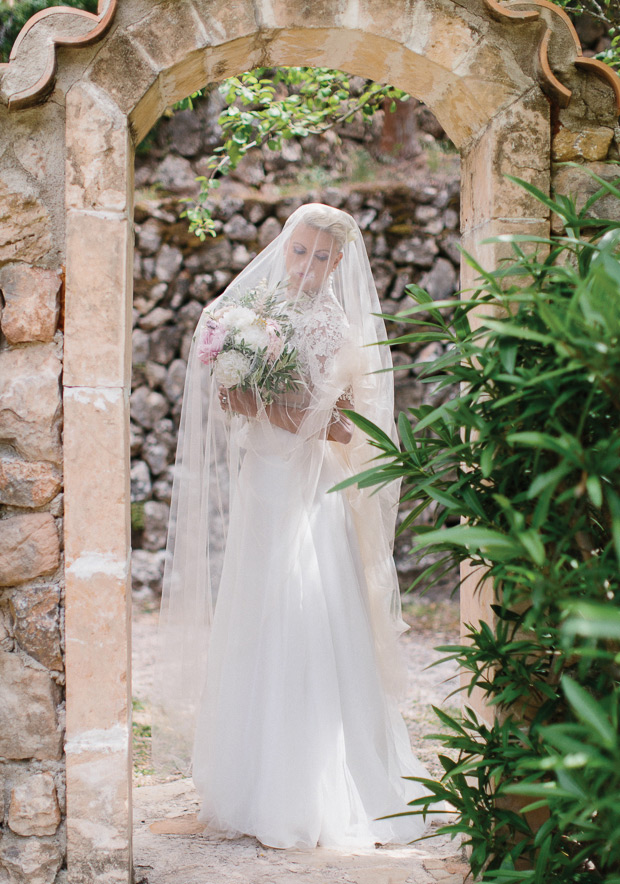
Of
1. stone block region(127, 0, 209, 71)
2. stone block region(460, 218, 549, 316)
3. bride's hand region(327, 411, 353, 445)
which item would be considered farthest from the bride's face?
stone block region(127, 0, 209, 71)

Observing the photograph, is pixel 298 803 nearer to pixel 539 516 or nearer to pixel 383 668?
pixel 383 668

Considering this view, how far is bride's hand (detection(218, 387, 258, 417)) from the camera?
2.37m

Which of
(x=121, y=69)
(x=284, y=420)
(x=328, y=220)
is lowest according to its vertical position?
(x=284, y=420)

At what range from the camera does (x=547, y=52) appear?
1992mm

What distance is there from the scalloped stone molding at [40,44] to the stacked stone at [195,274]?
3.78 m

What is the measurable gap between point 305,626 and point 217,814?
64cm

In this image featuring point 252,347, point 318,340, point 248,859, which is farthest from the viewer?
point 318,340

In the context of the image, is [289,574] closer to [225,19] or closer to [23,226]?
[23,226]

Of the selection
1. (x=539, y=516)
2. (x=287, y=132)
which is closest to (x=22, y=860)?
(x=539, y=516)

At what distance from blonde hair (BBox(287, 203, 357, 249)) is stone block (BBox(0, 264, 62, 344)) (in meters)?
0.86

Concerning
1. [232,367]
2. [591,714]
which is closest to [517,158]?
[232,367]

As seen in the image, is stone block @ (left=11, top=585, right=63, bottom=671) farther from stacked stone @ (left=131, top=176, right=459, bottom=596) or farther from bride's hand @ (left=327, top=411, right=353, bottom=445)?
stacked stone @ (left=131, top=176, right=459, bottom=596)

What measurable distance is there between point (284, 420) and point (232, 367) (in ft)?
0.88

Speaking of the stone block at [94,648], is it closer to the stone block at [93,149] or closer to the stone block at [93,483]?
the stone block at [93,483]
